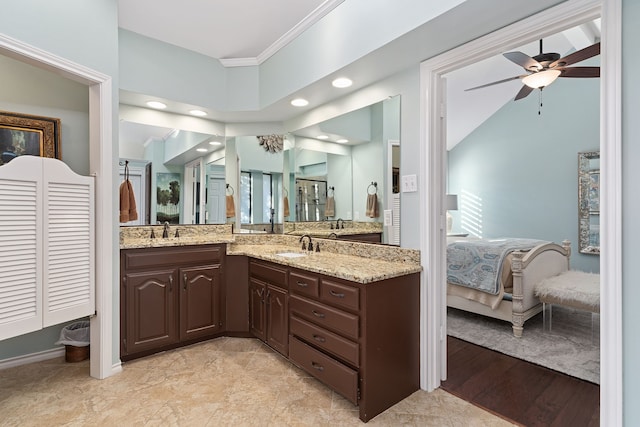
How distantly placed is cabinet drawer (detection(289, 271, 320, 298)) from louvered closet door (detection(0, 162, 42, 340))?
5.31 ft

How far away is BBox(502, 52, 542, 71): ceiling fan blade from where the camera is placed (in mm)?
2768

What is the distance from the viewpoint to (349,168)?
2.93 meters

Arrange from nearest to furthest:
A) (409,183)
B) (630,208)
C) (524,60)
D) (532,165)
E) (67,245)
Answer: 1. (630,208)
2. (67,245)
3. (409,183)
4. (524,60)
5. (532,165)

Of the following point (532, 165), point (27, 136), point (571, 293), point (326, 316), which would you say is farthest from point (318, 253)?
point (532, 165)

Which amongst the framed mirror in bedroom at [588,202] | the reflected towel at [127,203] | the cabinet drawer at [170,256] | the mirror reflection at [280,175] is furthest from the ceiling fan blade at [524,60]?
the reflected towel at [127,203]

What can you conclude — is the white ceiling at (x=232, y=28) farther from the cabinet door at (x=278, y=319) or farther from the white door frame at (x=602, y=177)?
the cabinet door at (x=278, y=319)

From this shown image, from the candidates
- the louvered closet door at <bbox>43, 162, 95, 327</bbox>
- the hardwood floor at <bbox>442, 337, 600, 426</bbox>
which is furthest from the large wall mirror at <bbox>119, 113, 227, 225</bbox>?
the hardwood floor at <bbox>442, 337, 600, 426</bbox>

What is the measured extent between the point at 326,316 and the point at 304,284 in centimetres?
29

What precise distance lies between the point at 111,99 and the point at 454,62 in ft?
7.88

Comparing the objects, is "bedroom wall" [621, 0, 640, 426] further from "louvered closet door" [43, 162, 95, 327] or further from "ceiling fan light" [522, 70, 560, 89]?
"louvered closet door" [43, 162, 95, 327]

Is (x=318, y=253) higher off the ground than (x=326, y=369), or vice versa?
(x=318, y=253)

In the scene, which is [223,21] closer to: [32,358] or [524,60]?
[524,60]

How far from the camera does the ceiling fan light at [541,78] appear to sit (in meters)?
3.11

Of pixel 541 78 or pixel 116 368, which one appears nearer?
pixel 116 368
